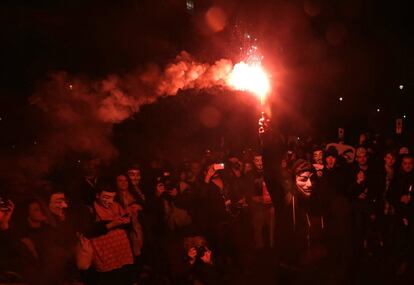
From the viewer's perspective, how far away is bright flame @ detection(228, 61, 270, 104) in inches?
165

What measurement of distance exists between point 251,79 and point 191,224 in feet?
8.10

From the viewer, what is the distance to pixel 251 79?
17.2 feet

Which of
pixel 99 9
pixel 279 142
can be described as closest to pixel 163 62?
pixel 99 9

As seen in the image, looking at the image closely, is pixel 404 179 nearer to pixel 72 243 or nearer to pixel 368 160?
pixel 368 160

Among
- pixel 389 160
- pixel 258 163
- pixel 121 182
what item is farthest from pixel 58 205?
pixel 389 160

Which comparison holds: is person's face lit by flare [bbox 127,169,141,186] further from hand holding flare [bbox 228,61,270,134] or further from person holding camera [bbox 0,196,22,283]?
person holding camera [bbox 0,196,22,283]

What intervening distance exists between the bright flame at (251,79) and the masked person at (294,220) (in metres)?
0.58

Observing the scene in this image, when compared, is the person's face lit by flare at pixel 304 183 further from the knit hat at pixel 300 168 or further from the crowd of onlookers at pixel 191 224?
the crowd of onlookers at pixel 191 224

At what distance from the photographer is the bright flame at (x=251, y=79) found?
13.7 ft

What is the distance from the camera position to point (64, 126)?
23.7 ft

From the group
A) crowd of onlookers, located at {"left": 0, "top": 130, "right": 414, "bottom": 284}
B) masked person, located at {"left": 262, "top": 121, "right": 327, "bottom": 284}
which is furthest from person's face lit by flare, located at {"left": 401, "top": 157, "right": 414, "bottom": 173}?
masked person, located at {"left": 262, "top": 121, "right": 327, "bottom": 284}

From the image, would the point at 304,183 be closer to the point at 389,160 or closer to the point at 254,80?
the point at 254,80

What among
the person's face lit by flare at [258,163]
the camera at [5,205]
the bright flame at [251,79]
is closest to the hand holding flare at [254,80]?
the bright flame at [251,79]

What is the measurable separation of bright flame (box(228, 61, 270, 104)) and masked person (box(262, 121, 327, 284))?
23.0 inches
